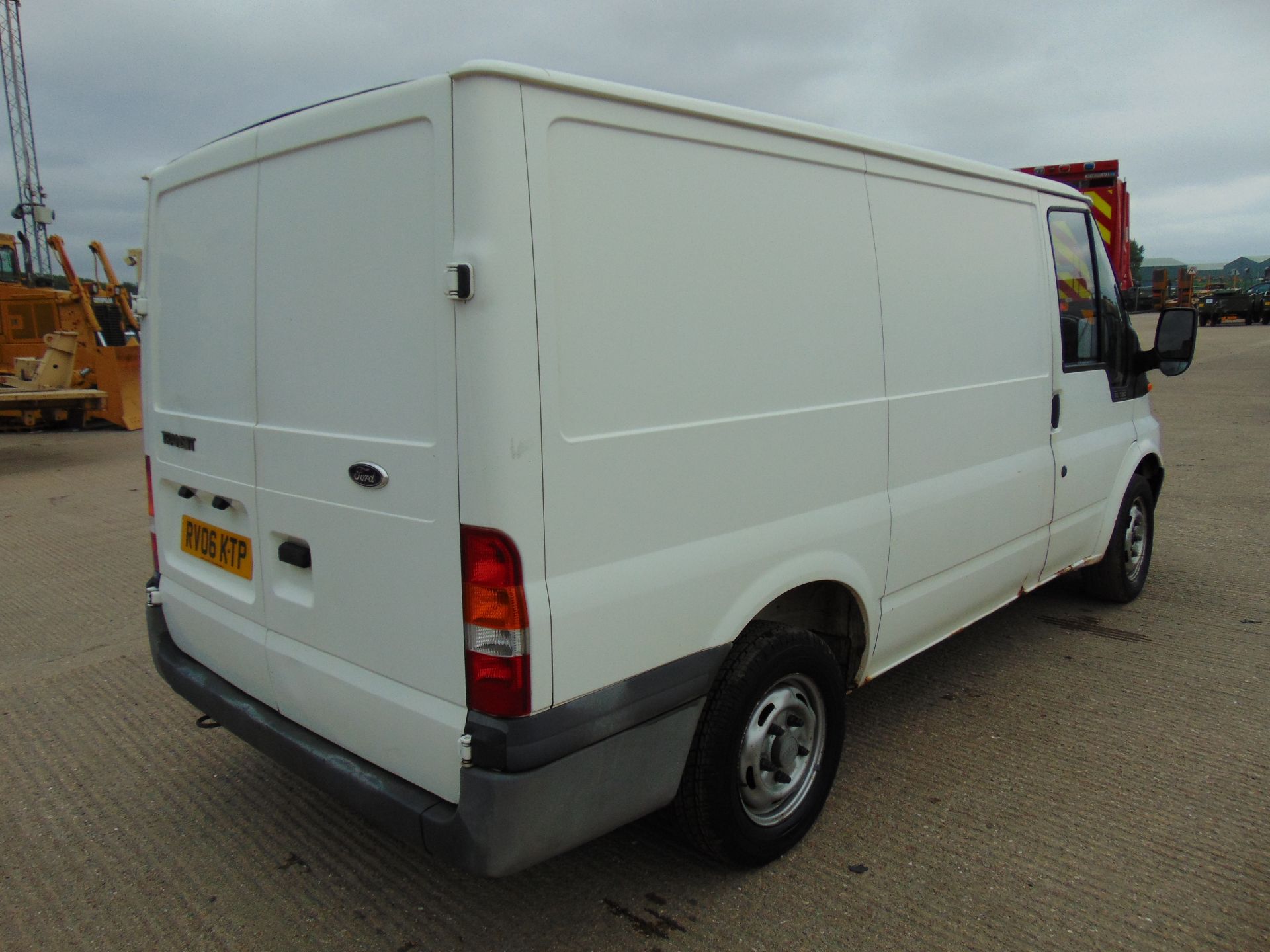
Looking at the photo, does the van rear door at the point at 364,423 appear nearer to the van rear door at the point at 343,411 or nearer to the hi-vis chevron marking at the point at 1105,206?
the van rear door at the point at 343,411

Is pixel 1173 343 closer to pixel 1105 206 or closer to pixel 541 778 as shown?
pixel 541 778

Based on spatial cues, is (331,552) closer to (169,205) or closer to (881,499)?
(169,205)

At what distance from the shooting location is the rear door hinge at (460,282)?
185 cm

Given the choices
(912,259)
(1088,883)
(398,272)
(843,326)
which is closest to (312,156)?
(398,272)

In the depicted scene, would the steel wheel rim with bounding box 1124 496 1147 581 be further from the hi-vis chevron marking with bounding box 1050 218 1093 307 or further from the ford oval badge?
the ford oval badge

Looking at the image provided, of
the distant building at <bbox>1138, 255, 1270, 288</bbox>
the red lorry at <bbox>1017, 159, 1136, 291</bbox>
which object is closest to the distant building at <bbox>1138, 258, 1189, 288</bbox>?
the distant building at <bbox>1138, 255, 1270, 288</bbox>

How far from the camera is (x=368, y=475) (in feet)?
6.97

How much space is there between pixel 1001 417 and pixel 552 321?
2181 millimetres

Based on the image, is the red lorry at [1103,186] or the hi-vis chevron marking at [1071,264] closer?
the hi-vis chevron marking at [1071,264]

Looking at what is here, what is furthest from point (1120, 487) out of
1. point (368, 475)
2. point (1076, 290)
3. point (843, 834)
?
point (368, 475)

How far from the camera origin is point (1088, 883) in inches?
101

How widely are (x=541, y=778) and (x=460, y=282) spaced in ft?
3.56

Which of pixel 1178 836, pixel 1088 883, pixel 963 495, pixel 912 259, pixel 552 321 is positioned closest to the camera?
pixel 552 321

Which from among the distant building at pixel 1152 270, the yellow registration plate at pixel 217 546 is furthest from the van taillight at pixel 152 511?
the distant building at pixel 1152 270
